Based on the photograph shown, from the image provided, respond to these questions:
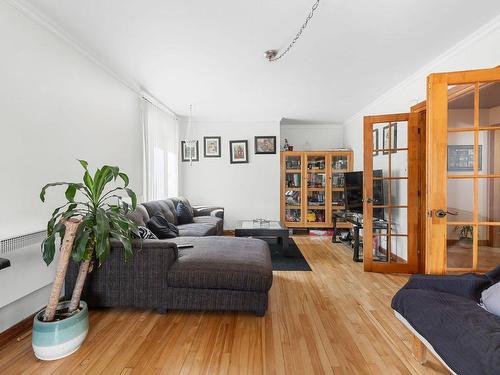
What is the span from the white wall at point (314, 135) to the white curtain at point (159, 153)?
7.76 ft

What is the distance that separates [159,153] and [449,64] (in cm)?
396

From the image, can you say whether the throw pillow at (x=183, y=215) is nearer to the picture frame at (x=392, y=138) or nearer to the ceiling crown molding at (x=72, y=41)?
the ceiling crown molding at (x=72, y=41)

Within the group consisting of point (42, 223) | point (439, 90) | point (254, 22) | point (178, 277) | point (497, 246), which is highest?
point (254, 22)

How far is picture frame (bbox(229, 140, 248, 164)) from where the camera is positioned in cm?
525

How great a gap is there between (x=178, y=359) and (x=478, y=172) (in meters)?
2.24

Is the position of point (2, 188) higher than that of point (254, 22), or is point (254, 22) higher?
point (254, 22)

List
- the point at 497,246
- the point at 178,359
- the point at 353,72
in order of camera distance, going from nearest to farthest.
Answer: the point at 178,359
the point at 497,246
the point at 353,72

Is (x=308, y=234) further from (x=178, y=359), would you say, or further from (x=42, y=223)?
(x=42, y=223)

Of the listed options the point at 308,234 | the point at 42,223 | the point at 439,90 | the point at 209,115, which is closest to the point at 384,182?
the point at 439,90

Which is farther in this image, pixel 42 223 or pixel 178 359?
pixel 42 223

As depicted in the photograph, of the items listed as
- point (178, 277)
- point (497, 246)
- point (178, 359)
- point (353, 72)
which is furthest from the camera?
point (353, 72)

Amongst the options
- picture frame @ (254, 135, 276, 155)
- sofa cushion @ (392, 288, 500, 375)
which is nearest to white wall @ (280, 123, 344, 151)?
picture frame @ (254, 135, 276, 155)

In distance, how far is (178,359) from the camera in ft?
5.18

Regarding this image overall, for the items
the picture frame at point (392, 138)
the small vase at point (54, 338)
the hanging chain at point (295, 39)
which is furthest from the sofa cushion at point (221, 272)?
the picture frame at point (392, 138)
